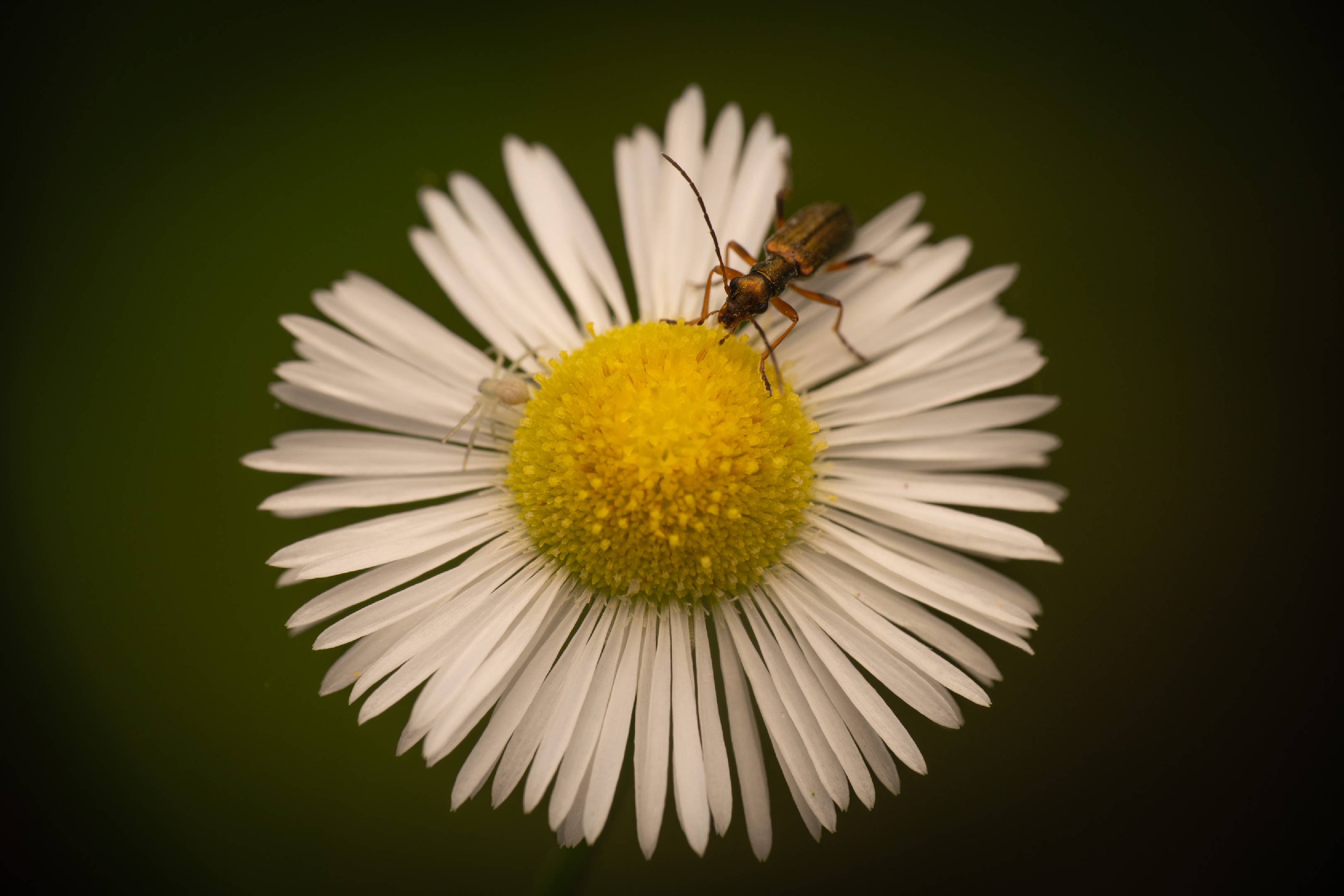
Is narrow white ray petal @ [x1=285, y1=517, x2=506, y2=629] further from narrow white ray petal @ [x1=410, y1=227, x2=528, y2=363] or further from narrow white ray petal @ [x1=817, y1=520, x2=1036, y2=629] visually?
narrow white ray petal @ [x1=817, y1=520, x2=1036, y2=629]

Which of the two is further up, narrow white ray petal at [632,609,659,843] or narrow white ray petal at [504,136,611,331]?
narrow white ray petal at [504,136,611,331]

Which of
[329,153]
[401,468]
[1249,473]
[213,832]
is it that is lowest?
[1249,473]

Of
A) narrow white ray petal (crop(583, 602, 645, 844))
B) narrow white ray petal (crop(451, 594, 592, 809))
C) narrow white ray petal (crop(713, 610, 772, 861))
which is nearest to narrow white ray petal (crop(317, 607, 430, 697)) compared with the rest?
narrow white ray petal (crop(451, 594, 592, 809))

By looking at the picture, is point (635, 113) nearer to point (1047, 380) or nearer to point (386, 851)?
point (1047, 380)

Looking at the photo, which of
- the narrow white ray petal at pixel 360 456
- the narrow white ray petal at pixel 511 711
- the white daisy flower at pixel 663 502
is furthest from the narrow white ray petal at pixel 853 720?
the narrow white ray petal at pixel 360 456

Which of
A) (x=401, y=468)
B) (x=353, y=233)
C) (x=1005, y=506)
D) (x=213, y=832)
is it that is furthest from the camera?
(x=353, y=233)

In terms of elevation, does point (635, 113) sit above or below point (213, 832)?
above

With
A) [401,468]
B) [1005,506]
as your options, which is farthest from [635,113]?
[1005,506]
